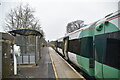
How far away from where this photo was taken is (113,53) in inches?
169

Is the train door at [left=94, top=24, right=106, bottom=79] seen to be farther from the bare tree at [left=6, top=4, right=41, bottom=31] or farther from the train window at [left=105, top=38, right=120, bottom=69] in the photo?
the bare tree at [left=6, top=4, right=41, bottom=31]

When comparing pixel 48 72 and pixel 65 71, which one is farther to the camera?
pixel 65 71

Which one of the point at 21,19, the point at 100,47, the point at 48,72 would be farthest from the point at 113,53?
the point at 21,19

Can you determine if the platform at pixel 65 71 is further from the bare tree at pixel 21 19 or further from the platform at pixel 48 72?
the bare tree at pixel 21 19

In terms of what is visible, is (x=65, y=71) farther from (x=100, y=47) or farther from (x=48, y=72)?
(x=100, y=47)

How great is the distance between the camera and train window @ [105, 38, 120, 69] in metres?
4.11

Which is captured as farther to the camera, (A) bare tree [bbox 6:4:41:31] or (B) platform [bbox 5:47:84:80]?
(A) bare tree [bbox 6:4:41:31]

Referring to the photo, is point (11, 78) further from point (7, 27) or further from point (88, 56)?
point (7, 27)

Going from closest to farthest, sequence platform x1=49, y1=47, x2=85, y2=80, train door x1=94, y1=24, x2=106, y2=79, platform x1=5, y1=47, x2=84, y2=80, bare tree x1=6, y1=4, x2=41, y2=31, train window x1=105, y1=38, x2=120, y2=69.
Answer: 1. train window x1=105, y1=38, x2=120, y2=69
2. train door x1=94, y1=24, x2=106, y2=79
3. platform x1=5, y1=47, x2=84, y2=80
4. platform x1=49, y1=47, x2=85, y2=80
5. bare tree x1=6, y1=4, x2=41, y2=31

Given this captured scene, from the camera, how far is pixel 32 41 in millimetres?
12750

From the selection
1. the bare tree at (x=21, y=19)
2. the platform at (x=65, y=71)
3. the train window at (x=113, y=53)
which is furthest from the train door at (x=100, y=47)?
the bare tree at (x=21, y=19)

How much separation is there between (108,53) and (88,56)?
216cm

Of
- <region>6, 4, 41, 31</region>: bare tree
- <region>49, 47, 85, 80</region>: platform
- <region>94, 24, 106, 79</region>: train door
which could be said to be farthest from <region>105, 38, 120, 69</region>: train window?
<region>6, 4, 41, 31</region>: bare tree

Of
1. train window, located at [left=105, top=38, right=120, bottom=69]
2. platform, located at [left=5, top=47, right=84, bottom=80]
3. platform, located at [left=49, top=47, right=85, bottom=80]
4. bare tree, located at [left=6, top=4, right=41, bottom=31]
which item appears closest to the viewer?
train window, located at [left=105, top=38, right=120, bottom=69]
